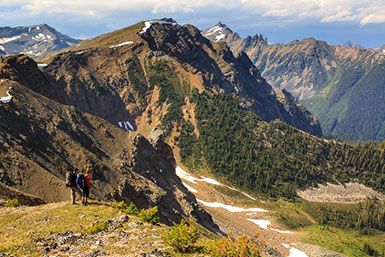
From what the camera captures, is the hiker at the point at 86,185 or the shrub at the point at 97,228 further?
the hiker at the point at 86,185

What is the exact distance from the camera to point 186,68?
7096 inches

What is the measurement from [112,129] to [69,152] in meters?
27.7

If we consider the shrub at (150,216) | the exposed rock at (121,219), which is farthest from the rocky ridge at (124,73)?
the exposed rock at (121,219)

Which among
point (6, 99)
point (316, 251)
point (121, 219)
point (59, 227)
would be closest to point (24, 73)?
point (6, 99)

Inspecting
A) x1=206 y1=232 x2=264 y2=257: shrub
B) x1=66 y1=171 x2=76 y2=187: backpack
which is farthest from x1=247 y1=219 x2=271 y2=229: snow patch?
x1=206 y1=232 x2=264 y2=257: shrub

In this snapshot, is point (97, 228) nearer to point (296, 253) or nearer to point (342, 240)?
point (296, 253)

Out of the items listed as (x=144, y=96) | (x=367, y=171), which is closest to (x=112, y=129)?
(x=144, y=96)

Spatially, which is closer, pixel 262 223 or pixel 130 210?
pixel 130 210

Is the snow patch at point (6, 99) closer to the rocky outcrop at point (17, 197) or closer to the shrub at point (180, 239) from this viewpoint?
the rocky outcrop at point (17, 197)

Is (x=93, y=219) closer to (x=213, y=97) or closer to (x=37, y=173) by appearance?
(x=37, y=173)

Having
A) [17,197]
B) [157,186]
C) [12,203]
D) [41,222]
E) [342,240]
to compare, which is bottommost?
[342,240]

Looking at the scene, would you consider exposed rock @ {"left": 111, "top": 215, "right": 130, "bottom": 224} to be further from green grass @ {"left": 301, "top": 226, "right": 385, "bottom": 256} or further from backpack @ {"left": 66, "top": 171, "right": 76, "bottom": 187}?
green grass @ {"left": 301, "top": 226, "right": 385, "bottom": 256}

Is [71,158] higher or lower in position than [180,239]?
lower

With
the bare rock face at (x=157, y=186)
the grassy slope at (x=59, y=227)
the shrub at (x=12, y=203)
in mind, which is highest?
the grassy slope at (x=59, y=227)
